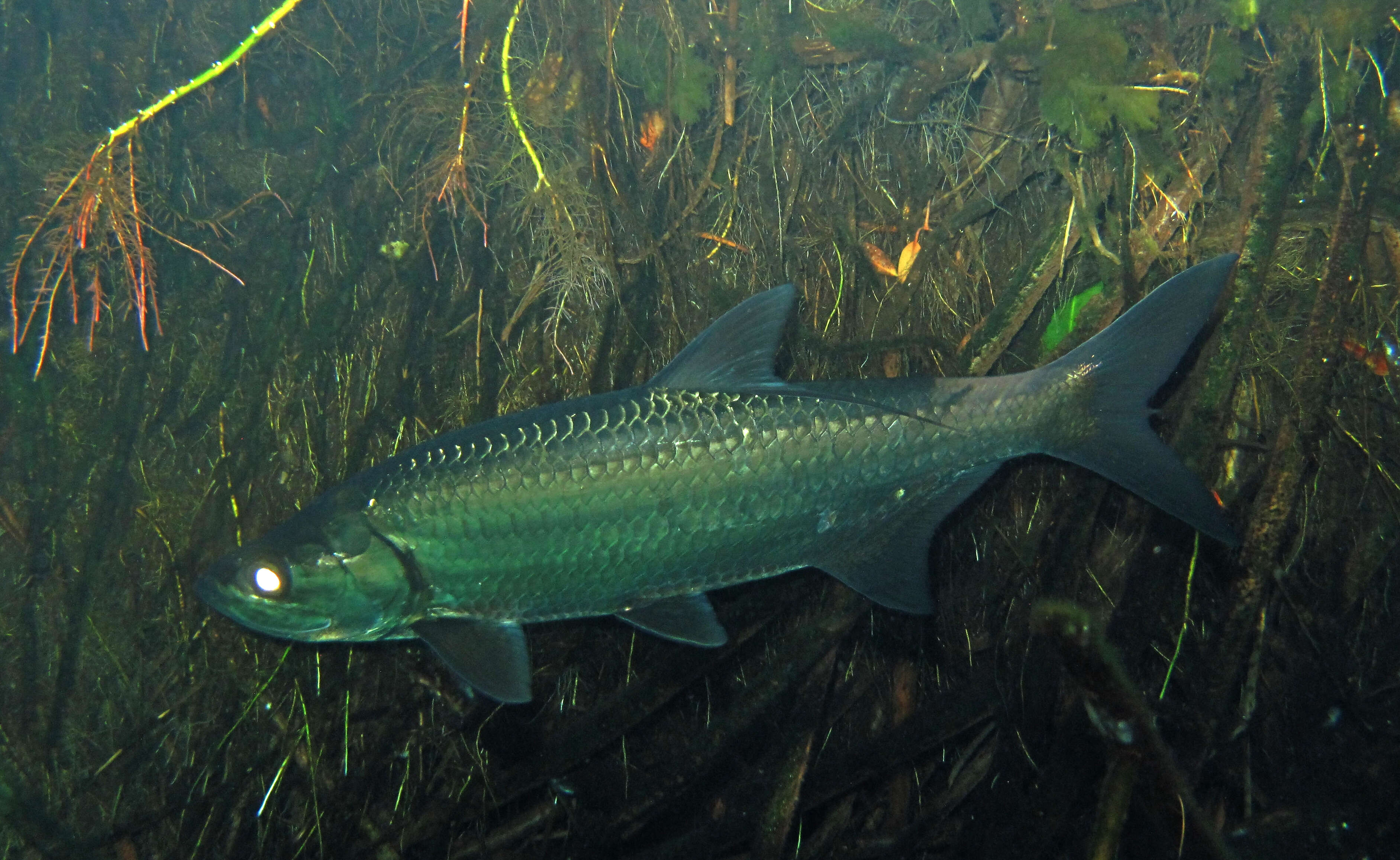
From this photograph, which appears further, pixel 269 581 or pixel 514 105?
pixel 514 105

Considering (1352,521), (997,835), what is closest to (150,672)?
(997,835)

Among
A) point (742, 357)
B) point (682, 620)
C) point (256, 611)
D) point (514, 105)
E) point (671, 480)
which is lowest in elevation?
point (682, 620)

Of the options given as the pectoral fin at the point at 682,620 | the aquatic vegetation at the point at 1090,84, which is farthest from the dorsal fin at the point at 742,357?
the aquatic vegetation at the point at 1090,84

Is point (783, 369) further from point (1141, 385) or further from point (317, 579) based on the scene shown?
point (317, 579)

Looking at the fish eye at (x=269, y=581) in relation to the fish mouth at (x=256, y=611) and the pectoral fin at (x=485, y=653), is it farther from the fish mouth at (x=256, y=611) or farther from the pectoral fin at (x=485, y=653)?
the pectoral fin at (x=485, y=653)

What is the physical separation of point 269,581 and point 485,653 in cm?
90

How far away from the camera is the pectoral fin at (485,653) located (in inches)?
95.5

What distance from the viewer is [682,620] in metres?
2.51

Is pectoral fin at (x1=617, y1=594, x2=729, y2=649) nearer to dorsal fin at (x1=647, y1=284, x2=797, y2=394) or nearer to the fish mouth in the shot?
dorsal fin at (x1=647, y1=284, x2=797, y2=394)

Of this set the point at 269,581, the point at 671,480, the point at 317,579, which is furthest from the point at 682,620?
the point at 269,581

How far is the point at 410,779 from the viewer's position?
11.0ft

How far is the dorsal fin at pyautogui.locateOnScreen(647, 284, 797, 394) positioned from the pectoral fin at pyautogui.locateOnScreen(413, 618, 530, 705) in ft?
4.04

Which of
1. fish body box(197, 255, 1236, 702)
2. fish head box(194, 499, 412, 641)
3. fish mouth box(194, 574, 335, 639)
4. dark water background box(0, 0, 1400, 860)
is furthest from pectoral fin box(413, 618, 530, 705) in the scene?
dark water background box(0, 0, 1400, 860)

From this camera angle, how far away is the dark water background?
9.74ft
